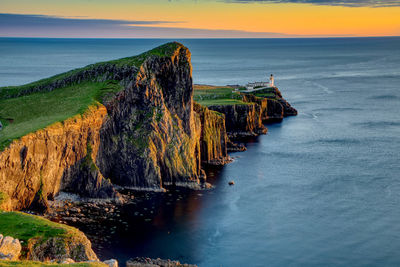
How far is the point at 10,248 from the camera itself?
4422 cm

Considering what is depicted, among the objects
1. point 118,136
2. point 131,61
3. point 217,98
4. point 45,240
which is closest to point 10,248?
point 45,240

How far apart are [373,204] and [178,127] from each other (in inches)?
1501

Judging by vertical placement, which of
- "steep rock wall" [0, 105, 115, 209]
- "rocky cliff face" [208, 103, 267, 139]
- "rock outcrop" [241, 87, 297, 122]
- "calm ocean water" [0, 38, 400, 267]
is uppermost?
"rock outcrop" [241, 87, 297, 122]

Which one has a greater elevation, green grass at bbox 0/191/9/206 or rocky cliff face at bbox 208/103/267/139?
rocky cliff face at bbox 208/103/267/139

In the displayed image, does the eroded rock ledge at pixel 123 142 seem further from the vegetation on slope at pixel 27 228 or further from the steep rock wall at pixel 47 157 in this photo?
the vegetation on slope at pixel 27 228

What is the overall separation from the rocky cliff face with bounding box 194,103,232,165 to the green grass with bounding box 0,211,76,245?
5595 cm

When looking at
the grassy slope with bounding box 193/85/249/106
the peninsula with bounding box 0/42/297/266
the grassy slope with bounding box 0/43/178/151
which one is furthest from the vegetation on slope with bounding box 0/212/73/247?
the grassy slope with bounding box 193/85/249/106

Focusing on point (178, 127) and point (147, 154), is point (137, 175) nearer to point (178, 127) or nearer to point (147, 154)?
point (147, 154)

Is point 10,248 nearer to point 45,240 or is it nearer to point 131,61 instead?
point 45,240

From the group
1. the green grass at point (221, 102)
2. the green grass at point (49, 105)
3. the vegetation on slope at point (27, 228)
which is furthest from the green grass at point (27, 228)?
the green grass at point (221, 102)

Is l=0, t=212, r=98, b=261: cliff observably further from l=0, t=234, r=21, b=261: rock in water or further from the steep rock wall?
the steep rock wall

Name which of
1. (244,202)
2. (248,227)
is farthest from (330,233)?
(244,202)

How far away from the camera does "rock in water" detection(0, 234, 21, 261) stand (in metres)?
42.7

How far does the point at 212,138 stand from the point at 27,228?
2493 inches
